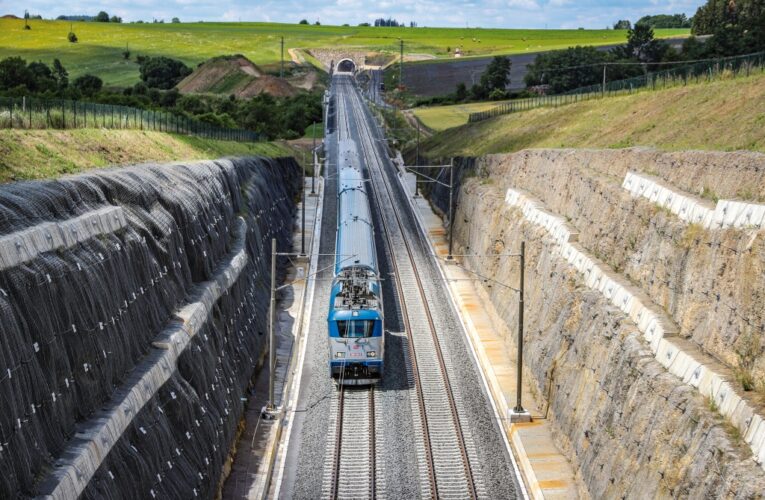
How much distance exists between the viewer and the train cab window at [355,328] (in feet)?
148

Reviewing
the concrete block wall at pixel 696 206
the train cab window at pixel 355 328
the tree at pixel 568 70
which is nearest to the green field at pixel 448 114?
the tree at pixel 568 70

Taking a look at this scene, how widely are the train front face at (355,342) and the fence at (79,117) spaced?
54.6 ft

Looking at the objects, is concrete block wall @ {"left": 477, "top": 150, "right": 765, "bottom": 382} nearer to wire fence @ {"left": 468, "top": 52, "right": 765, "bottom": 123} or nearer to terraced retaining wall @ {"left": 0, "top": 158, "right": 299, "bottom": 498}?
wire fence @ {"left": 468, "top": 52, "right": 765, "bottom": 123}

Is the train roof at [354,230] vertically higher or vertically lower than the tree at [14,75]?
lower

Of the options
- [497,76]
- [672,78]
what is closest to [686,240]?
[672,78]

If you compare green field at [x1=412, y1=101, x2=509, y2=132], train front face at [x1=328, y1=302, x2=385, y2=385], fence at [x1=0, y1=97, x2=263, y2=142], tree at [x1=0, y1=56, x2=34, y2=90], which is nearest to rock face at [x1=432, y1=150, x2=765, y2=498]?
train front face at [x1=328, y1=302, x2=385, y2=385]

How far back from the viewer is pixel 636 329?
34.1 meters

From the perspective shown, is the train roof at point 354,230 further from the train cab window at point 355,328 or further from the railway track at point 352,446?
the railway track at point 352,446

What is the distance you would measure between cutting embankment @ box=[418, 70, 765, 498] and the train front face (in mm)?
7113

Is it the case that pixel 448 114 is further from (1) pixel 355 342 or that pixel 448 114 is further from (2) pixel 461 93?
(1) pixel 355 342

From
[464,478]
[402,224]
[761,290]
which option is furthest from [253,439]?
[402,224]

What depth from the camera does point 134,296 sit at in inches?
1265

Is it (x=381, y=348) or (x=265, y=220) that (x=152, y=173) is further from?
(x=265, y=220)

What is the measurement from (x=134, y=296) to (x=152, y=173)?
434 inches
